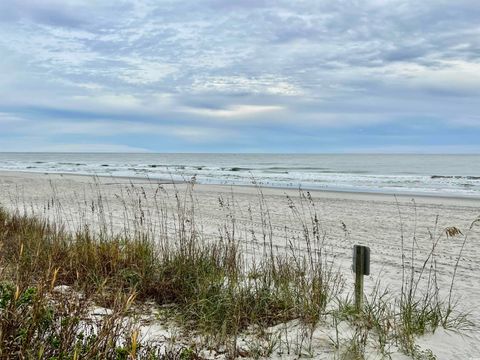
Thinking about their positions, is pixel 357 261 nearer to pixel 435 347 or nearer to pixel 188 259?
pixel 435 347

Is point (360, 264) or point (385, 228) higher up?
point (360, 264)

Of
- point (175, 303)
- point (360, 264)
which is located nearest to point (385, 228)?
point (360, 264)

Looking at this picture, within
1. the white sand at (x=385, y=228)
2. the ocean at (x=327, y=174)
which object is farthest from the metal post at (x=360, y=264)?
the ocean at (x=327, y=174)

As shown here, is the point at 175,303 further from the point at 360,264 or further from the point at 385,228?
the point at 385,228

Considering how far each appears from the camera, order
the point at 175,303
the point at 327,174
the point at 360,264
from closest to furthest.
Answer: the point at 360,264 → the point at 175,303 → the point at 327,174

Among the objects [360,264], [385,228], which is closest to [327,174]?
[385,228]

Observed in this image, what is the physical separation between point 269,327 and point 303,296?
456mm

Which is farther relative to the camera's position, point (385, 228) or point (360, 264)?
point (385, 228)

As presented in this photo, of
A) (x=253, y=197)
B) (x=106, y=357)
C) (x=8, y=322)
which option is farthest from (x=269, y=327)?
(x=253, y=197)

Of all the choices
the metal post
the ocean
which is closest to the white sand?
the metal post

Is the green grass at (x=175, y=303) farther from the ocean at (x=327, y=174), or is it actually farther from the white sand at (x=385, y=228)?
the ocean at (x=327, y=174)

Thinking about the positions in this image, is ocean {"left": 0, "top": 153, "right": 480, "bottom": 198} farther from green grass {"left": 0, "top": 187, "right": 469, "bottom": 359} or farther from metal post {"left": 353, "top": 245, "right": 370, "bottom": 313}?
metal post {"left": 353, "top": 245, "right": 370, "bottom": 313}

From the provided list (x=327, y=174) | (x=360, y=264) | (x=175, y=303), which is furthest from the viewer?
(x=327, y=174)

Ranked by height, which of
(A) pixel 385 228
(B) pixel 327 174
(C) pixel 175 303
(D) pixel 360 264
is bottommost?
(A) pixel 385 228
